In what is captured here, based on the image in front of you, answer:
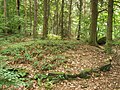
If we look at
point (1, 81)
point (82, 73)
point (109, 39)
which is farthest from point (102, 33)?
point (1, 81)

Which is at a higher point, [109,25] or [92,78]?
[109,25]

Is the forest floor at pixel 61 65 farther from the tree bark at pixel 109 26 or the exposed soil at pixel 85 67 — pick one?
the tree bark at pixel 109 26

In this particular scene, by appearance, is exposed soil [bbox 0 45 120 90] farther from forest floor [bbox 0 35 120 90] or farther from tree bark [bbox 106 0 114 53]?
tree bark [bbox 106 0 114 53]

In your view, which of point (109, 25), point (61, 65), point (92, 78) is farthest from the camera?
point (109, 25)

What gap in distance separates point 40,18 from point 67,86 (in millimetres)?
20056

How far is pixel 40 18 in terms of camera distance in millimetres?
25781

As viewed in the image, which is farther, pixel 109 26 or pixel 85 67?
pixel 109 26

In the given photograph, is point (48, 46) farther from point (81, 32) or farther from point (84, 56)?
A: point (81, 32)

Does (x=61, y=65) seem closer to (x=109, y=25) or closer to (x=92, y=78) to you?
(x=92, y=78)

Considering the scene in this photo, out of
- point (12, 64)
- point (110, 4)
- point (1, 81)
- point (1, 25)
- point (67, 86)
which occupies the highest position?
point (110, 4)

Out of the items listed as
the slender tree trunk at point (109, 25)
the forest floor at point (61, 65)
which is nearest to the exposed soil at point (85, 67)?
the forest floor at point (61, 65)

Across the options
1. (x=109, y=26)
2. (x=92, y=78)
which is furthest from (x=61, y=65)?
(x=109, y=26)

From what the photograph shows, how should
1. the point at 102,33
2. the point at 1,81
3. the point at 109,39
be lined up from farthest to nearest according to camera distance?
the point at 102,33 → the point at 109,39 → the point at 1,81

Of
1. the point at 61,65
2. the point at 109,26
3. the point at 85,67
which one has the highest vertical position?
the point at 109,26
